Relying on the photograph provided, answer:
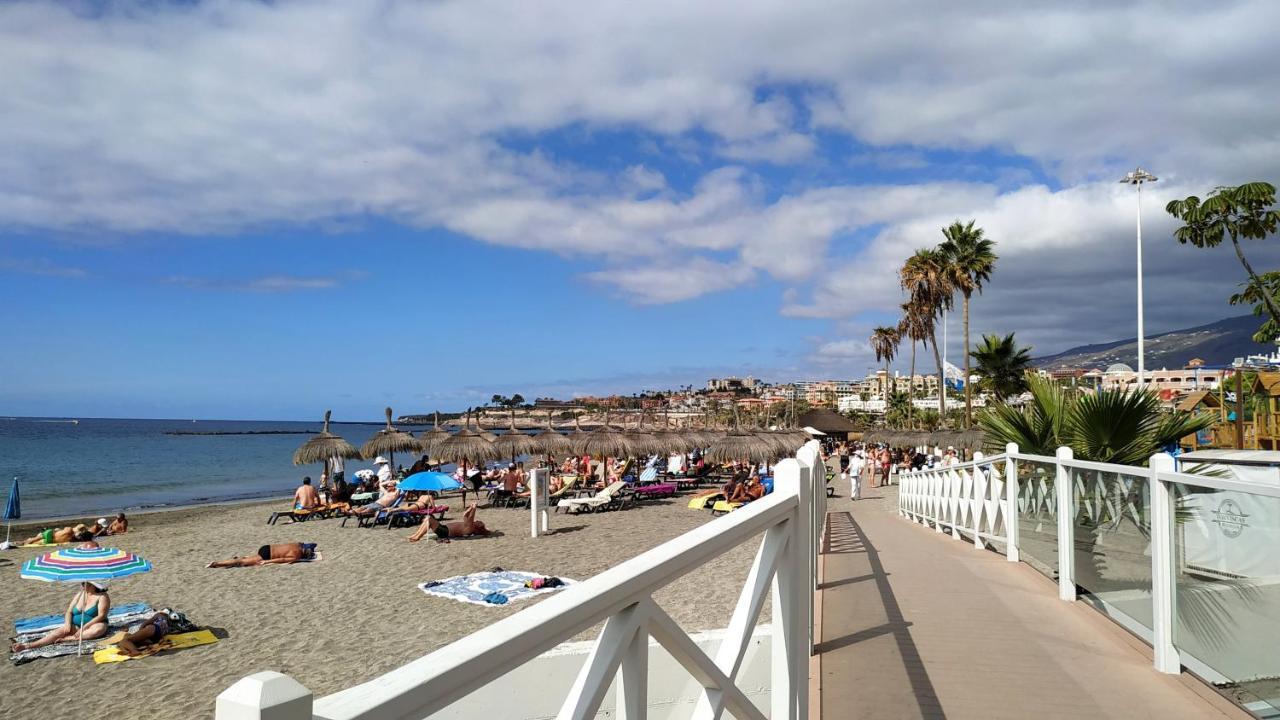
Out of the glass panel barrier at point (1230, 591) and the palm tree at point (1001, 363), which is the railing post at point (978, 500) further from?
the palm tree at point (1001, 363)

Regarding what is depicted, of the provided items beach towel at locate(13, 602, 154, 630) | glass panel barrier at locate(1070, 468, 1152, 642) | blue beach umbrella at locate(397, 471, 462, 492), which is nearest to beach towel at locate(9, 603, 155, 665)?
beach towel at locate(13, 602, 154, 630)

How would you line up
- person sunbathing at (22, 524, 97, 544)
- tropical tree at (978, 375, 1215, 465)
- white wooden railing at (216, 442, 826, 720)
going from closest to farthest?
1. white wooden railing at (216, 442, 826, 720)
2. tropical tree at (978, 375, 1215, 465)
3. person sunbathing at (22, 524, 97, 544)

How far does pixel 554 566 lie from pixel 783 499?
1208 centimetres

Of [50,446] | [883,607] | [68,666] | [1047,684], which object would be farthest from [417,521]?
[50,446]

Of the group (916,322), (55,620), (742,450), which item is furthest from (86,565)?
(916,322)

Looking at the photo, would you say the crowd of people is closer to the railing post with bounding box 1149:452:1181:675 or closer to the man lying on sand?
the railing post with bounding box 1149:452:1181:675

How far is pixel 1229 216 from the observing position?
889 inches

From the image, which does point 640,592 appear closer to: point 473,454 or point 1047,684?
point 1047,684

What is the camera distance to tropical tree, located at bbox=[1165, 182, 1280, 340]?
21828 mm

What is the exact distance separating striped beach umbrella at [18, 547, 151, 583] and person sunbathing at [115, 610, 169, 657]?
95 cm

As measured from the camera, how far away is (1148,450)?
7.54m

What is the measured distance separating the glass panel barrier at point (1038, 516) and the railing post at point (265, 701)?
22.6 feet

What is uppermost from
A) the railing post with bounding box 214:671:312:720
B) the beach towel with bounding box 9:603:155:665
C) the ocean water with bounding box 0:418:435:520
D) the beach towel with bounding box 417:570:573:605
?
the railing post with bounding box 214:671:312:720

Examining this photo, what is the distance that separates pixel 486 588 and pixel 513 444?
16.7 m
